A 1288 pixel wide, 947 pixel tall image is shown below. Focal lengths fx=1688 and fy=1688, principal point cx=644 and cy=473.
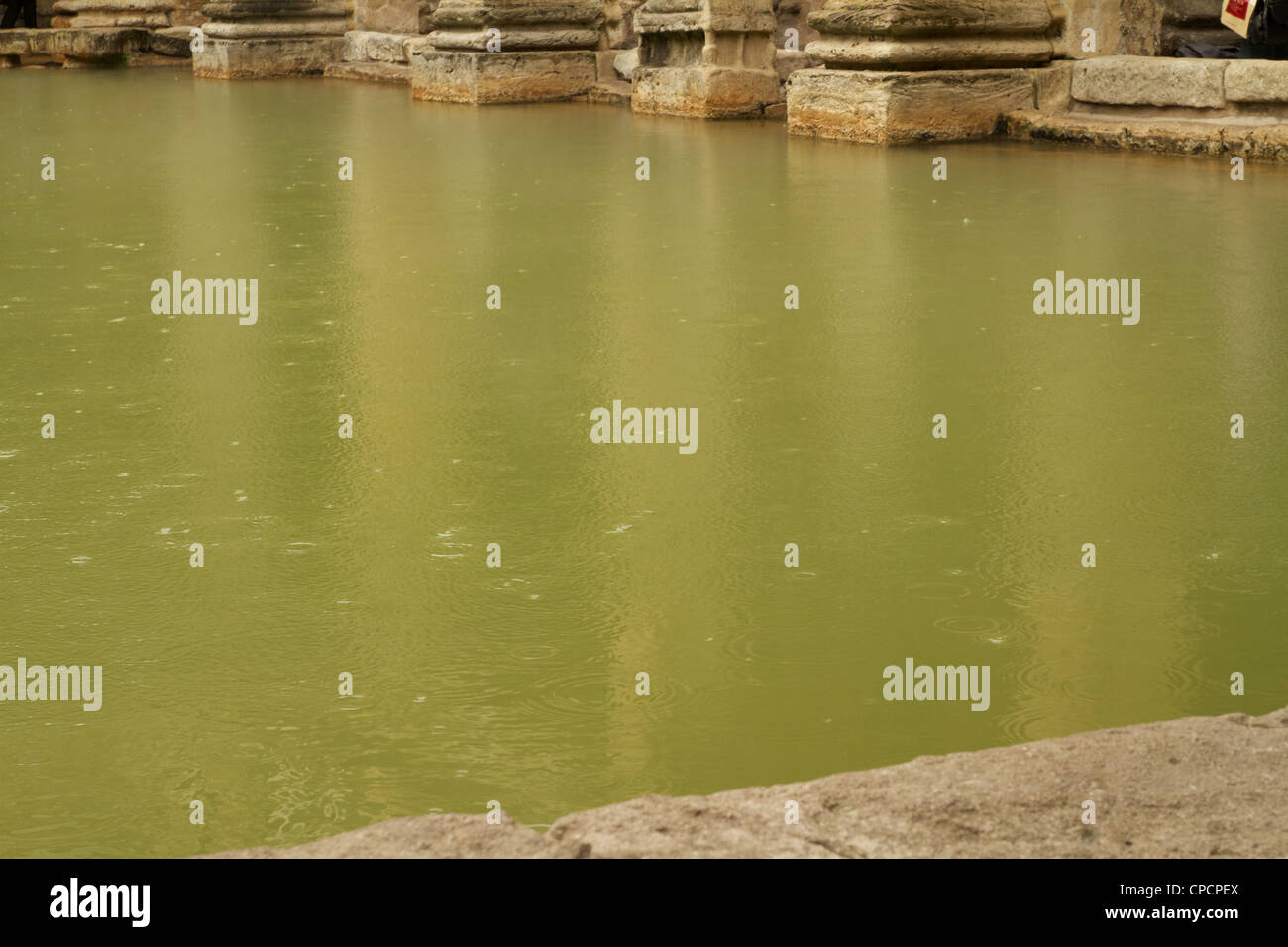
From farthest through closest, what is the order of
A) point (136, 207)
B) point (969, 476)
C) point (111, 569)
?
1. point (136, 207)
2. point (969, 476)
3. point (111, 569)

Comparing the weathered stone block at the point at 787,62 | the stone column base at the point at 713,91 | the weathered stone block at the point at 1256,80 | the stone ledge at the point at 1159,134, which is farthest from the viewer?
the weathered stone block at the point at 787,62

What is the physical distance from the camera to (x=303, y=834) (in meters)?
2.15

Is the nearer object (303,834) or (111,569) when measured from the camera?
(303,834)

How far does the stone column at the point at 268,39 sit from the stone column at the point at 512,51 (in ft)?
13.1

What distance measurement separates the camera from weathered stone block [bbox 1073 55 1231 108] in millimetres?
9031

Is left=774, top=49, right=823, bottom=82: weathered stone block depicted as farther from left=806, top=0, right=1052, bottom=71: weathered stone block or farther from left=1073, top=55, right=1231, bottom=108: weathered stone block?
left=1073, top=55, right=1231, bottom=108: weathered stone block

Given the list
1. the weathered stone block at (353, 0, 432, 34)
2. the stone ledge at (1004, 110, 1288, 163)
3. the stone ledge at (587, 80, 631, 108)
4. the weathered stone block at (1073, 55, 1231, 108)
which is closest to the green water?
the stone ledge at (1004, 110, 1288, 163)

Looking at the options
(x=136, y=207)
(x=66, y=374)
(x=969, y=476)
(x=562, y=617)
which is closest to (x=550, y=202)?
(x=136, y=207)

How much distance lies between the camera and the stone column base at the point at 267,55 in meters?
17.1

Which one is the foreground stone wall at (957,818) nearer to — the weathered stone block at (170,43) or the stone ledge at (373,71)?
the stone ledge at (373,71)

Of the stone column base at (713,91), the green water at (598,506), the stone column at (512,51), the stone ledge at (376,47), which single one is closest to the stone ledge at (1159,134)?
the green water at (598,506)

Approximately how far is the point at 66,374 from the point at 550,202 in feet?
11.4

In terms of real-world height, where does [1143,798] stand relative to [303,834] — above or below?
above
